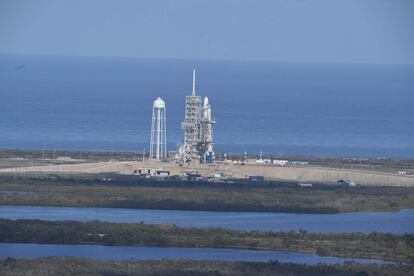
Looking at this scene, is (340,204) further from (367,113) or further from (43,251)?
(367,113)

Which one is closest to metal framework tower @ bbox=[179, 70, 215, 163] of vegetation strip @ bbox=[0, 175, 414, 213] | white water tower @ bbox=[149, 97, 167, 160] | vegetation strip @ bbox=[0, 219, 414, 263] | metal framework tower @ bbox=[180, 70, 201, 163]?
metal framework tower @ bbox=[180, 70, 201, 163]

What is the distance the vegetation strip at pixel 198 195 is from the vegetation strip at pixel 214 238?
5.98 meters

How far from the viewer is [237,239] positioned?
115 ft

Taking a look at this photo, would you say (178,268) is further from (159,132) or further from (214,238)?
(159,132)

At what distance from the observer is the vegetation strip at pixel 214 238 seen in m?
34.2

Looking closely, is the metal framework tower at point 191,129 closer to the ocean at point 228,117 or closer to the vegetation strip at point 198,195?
the vegetation strip at point 198,195

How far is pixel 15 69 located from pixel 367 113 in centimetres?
9583

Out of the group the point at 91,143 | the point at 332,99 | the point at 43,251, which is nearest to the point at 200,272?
the point at 43,251

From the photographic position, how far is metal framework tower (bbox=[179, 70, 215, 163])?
5297 centimetres

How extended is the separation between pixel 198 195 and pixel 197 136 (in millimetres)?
8958

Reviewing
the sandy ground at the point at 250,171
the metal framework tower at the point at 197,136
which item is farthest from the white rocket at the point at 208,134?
the sandy ground at the point at 250,171

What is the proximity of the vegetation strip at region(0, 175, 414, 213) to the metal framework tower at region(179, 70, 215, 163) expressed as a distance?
4438mm

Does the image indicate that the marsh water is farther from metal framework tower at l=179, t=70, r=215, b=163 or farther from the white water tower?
the white water tower

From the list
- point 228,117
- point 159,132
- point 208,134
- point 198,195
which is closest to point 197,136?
point 208,134
